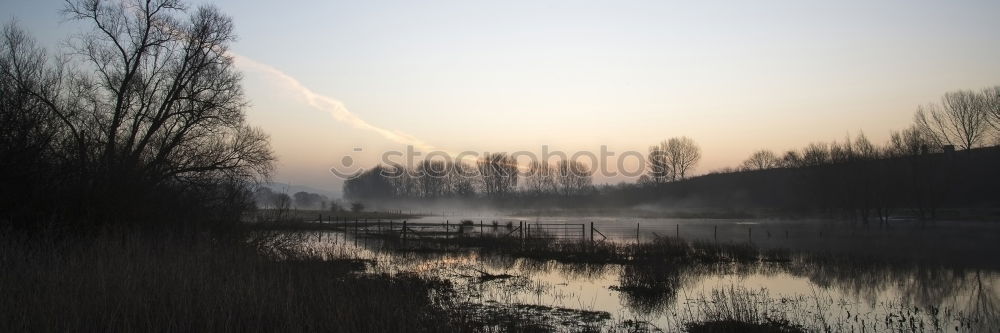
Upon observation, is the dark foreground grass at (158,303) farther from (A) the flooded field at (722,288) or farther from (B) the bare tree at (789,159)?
(B) the bare tree at (789,159)

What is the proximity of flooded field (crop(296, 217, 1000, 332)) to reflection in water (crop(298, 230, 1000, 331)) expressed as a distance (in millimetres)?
35

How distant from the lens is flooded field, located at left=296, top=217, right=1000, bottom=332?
1216 centimetres

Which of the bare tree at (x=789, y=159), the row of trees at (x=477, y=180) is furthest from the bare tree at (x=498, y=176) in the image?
the bare tree at (x=789, y=159)

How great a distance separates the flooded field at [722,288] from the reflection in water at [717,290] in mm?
35

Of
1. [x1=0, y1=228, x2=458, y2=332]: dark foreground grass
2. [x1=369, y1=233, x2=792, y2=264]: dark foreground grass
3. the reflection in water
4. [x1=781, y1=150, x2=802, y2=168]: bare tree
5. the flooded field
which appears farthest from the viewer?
[x1=781, y1=150, x2=802, y2=168]: bare tree

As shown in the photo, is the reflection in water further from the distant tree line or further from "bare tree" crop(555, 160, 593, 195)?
"bare tree" crop(555, 160, 593, 195)

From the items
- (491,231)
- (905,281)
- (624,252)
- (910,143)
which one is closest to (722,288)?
(905,281)

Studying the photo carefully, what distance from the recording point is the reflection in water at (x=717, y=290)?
12.6 metres

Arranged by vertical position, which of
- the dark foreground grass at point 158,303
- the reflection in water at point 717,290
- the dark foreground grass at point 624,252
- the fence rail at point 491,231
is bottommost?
the reflection in water at point 717,290

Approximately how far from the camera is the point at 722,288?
16.0 meters

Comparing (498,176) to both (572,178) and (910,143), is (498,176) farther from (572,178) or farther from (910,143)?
(910,143)

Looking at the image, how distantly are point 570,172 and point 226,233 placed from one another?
111m

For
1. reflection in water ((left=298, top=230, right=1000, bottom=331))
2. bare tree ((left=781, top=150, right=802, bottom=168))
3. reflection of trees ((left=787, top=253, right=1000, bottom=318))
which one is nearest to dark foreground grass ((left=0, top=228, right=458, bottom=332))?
reflection in water ((left=298, top=230, right=1000, bottom=331))

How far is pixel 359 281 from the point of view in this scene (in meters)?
14.2
